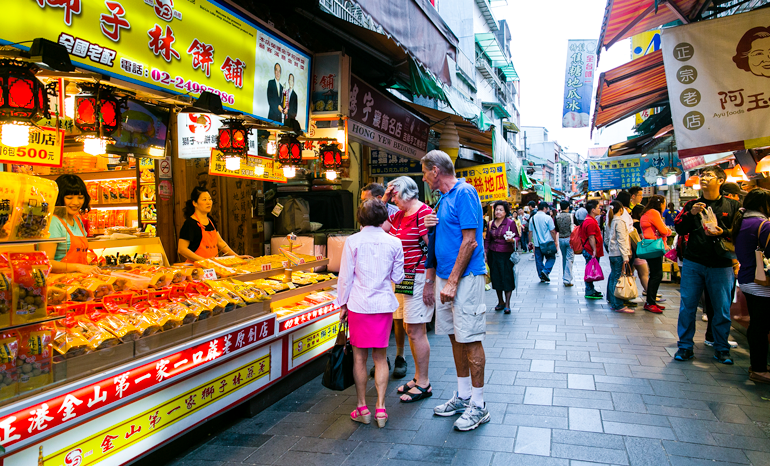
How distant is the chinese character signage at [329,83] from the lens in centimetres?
625

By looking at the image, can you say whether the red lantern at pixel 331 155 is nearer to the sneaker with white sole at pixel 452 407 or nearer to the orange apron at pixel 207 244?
the orange apron at pixel 207 244

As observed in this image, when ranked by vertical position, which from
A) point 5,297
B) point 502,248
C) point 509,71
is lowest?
point 502,248

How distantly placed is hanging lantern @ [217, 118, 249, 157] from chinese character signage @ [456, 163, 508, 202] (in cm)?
804

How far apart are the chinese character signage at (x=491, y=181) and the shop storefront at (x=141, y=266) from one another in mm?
6032

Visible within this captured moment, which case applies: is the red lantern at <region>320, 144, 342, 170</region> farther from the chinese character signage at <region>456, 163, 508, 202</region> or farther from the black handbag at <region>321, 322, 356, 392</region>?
the chinese character signage at <region>456, 163, 508, 202</region>

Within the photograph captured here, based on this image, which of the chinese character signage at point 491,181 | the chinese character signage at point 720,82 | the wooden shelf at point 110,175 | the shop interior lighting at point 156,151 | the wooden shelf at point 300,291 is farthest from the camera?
the chinese character signage at point 491,181

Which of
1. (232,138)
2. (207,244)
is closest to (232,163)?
(207,244)

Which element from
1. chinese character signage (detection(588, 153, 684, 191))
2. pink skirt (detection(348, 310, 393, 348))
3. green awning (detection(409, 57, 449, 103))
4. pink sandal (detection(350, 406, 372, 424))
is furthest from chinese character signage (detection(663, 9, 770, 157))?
chinese character signage (detection(588, 153, 684, 191))

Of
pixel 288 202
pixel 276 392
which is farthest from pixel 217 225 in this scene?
pixel 276 392

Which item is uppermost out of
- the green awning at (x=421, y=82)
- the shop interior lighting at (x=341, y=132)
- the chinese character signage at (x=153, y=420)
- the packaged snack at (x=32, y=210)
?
the green awning at (x=421, y=82)

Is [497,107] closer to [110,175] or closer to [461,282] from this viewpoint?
[110,175]

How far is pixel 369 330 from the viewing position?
13.3 feet

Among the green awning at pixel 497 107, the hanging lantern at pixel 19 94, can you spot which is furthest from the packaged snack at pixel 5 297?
the green awning at pixel 497 107

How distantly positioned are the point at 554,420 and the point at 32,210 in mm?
4042
